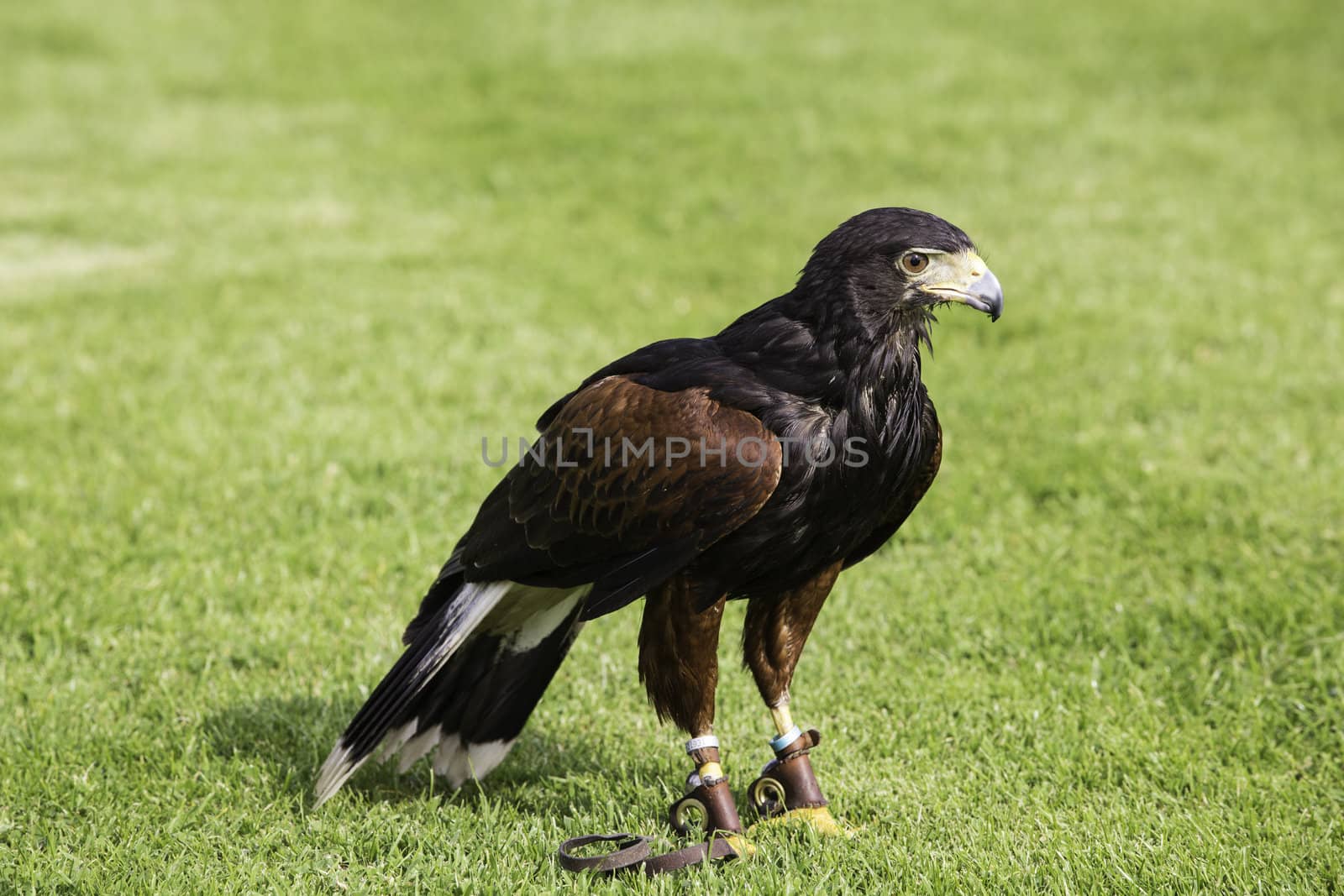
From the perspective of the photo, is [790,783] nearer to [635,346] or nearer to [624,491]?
[624,491]

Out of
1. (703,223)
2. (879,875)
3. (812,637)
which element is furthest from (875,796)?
(703,223)

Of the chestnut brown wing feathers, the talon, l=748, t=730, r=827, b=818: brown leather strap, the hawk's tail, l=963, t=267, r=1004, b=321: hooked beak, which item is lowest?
the talon

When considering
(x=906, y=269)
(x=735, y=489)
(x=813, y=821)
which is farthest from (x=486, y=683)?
(x=906, y=269)

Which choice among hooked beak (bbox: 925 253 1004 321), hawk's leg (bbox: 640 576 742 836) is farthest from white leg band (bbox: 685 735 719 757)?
hooked beak (bbox: 925 253 1004 321)

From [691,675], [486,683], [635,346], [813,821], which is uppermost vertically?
[635,346]

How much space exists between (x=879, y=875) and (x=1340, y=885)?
1354 mm

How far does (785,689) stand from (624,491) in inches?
38.4

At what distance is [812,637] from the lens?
5.62 meters

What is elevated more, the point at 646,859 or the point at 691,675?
the point at 691,675

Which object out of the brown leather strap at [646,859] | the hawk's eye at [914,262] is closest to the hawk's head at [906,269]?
the hawk's eye at [914,262]

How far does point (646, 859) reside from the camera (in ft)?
13.0

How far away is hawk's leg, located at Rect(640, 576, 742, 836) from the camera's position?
154 inches

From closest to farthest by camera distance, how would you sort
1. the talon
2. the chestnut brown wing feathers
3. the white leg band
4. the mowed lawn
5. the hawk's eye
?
the chestnut brown wing feathers < the hawk's eye < the white leg band < the talon < the mowed lawn

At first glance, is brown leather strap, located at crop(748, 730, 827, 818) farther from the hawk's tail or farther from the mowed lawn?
the hawk's tail
